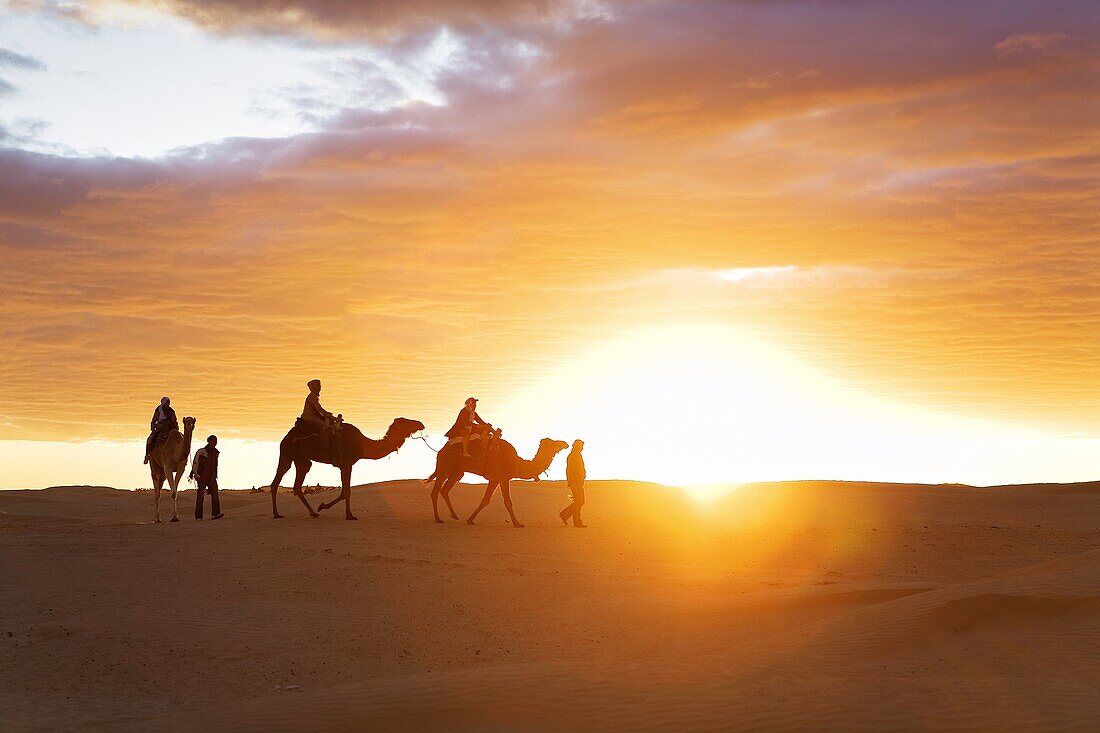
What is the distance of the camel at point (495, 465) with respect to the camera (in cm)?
2584

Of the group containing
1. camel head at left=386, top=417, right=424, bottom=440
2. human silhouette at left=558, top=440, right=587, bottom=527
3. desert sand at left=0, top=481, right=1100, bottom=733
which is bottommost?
desert sand at left=0, top=481, right=1100, bottom=733

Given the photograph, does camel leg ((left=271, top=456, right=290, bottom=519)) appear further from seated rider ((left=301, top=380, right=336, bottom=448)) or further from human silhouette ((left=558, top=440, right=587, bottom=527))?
human silhouette ((left=558, top=440, right=587, bottom=527))

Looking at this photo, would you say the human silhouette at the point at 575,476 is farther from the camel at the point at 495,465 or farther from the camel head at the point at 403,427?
the camel head at the point at 403,427

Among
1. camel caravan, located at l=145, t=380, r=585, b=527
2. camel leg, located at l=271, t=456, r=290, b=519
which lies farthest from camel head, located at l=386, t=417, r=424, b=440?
camel leg, located at l=271, t=456, r=290, b=519

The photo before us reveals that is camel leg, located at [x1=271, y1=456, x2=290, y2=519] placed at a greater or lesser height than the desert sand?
greater

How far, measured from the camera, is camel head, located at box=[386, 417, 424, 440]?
87.2 ft

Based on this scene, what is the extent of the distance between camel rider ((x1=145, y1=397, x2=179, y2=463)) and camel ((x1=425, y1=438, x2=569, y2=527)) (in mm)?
6072

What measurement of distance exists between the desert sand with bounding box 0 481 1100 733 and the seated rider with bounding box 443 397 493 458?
2083mm

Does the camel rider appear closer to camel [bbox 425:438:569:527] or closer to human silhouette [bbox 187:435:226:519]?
human silhouette [bbox 187:435:226:519]

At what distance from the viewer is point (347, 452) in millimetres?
25250

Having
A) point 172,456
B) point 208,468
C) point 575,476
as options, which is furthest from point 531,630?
point 208,468

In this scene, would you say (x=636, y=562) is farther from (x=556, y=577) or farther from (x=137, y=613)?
(x=137, y=613)

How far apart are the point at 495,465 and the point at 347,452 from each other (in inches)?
136

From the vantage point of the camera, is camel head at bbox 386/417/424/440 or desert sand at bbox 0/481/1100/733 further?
camel head at bbox 386/417/424/440
